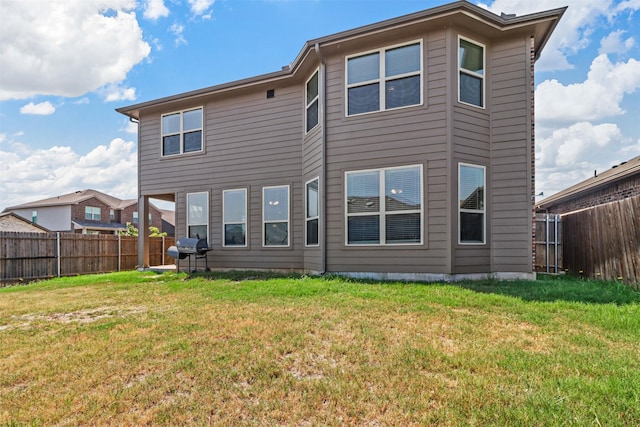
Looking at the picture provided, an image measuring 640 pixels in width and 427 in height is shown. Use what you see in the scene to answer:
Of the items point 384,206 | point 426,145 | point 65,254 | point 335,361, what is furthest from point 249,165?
point 65,254

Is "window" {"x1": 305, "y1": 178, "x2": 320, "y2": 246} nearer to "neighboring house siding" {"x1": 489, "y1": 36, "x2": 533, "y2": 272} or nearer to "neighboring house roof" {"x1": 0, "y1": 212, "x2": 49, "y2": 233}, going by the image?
"neighboring house siding" {"x1": 489, "y1": 36, "x2": 533, "y2": 272}

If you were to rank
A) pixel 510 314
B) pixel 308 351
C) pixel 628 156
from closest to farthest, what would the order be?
pixel 308 351 < pixel 510 314 < pixel 628 156

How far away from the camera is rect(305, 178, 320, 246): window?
8297 mm

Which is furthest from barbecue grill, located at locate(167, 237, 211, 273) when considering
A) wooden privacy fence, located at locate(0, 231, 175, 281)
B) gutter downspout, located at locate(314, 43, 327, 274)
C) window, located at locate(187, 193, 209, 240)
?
wooden privacy fence, located at locate(0, 231, 175, 281)

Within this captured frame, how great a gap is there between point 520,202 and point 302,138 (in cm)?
523

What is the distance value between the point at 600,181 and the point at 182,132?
14.0m

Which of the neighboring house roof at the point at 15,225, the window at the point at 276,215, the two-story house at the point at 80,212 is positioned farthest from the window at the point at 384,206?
the two-story house at the point at 80,212

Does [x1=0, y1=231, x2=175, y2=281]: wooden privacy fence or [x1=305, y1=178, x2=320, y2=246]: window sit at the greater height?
[x1=305, y1=178, x2=320, y2=246]: window

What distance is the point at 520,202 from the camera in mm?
7051

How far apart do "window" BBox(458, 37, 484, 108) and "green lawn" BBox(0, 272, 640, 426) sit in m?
3.99

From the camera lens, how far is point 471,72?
7.21 metres

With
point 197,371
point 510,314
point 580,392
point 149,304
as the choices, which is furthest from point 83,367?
point 510,314

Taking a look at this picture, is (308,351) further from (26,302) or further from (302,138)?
(302,138)

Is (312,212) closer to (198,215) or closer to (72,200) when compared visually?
(198,215)
